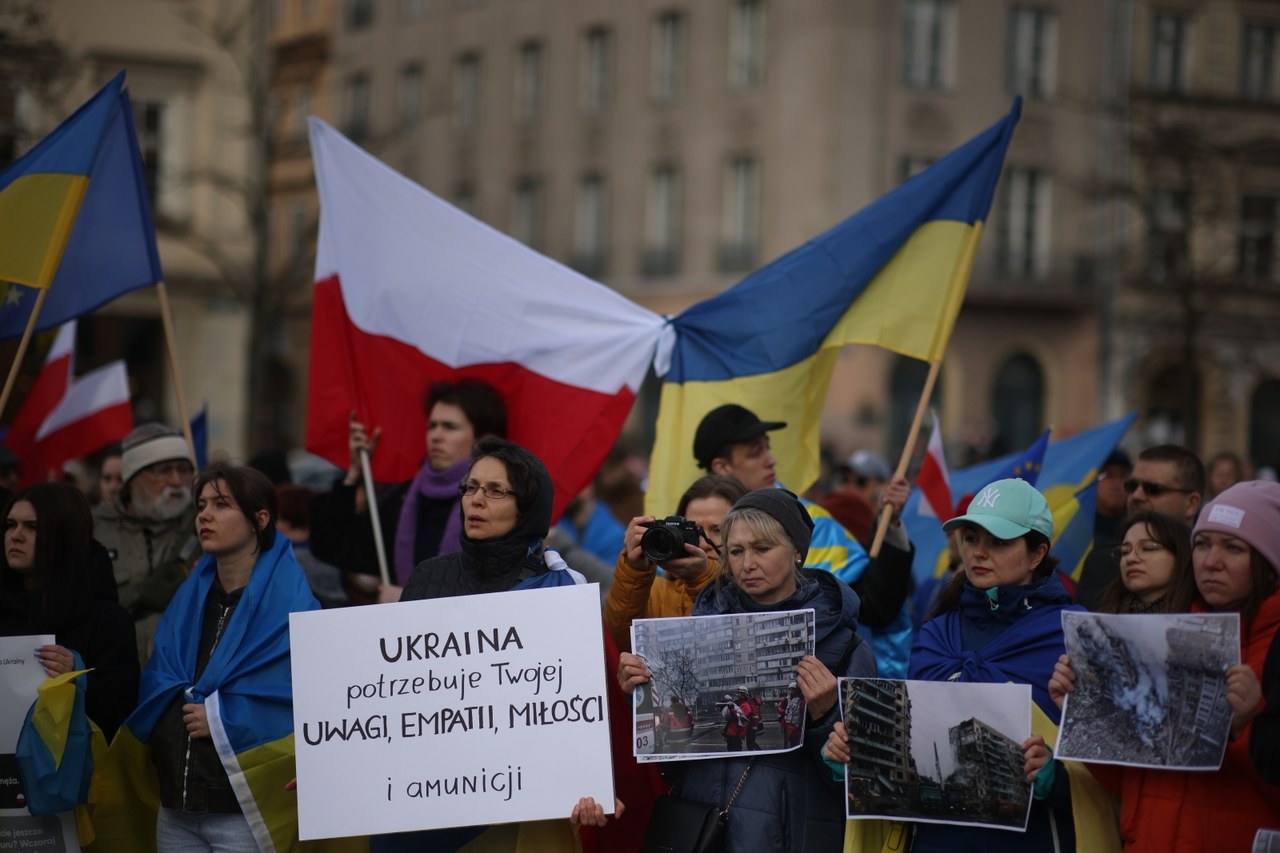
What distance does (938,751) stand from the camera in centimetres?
459

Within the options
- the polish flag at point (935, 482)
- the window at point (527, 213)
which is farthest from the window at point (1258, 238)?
the polish flag at point (935, 482)

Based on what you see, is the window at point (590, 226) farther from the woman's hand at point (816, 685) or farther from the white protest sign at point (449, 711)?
the woman's hand at point (816, 685)

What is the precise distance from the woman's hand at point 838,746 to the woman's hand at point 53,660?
2.43 metres

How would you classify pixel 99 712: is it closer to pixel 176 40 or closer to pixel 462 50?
pixel 176 40

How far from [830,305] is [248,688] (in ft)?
11.4

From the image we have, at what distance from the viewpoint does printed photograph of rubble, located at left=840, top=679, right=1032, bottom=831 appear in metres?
4.54

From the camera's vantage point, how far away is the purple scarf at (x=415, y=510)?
6.46m

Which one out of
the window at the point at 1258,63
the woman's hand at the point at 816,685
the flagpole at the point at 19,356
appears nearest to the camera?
the woman's hand at the point at 816,685

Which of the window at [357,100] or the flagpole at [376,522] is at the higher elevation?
the window at [357,100]

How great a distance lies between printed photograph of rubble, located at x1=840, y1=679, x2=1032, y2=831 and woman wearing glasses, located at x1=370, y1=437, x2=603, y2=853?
966 mm

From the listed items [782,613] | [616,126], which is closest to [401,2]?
[616,126]

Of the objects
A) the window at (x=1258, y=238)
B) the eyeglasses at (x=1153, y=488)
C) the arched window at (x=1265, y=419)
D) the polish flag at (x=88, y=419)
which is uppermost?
the window at (x=1258, y=238)

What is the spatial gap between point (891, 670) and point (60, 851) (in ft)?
10.3

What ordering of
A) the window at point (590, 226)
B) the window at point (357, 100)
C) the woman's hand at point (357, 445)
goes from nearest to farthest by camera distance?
the woman's hand at point (357, 445), the window at point (590, 226), the window at point (357, 100)
